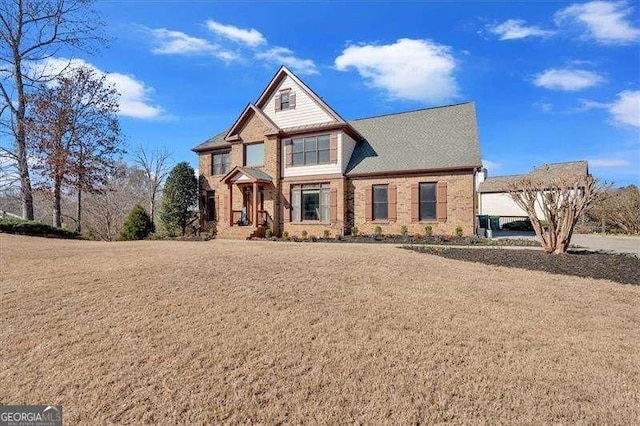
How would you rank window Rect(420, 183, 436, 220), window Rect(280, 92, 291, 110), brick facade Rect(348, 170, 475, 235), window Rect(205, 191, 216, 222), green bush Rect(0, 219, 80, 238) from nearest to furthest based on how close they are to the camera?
brick facade Rect(348, 170, 475, 235)
window Rect(420, 183, 436, 220)
green bush Rect(0, 219, 80, 238)
window Rect(280, 92, 291, 110)
window Rect(205, 191, 216, 222)

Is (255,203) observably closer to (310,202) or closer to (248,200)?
(248,200)

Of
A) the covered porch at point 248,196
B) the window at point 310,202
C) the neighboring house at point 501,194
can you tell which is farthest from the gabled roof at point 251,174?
the neighboring house at point 501,194

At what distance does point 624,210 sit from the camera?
20328mm

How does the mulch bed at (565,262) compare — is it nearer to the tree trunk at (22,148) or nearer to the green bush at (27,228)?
the green bush at (27,228)

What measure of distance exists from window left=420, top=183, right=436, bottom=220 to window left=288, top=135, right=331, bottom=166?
5.22 meters

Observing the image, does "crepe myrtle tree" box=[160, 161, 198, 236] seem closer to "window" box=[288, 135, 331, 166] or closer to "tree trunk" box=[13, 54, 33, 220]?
"window" box=[288, 135, 331, 166]

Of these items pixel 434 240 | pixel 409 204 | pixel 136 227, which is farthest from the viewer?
pixel 136 227

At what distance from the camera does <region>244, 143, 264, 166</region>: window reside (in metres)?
20.1

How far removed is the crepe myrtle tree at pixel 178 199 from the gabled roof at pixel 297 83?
6.45 meters

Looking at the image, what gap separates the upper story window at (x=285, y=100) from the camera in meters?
19.3

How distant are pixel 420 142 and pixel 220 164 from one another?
1235 cm

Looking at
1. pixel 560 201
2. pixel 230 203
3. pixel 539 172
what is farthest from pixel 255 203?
pixel 539 172

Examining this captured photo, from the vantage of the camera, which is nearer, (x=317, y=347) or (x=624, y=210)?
(x=317, y=347)

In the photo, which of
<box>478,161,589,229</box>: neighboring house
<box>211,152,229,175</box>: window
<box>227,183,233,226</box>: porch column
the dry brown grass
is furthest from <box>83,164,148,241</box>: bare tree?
<box>478,161,589,229</box>: neighboring house
